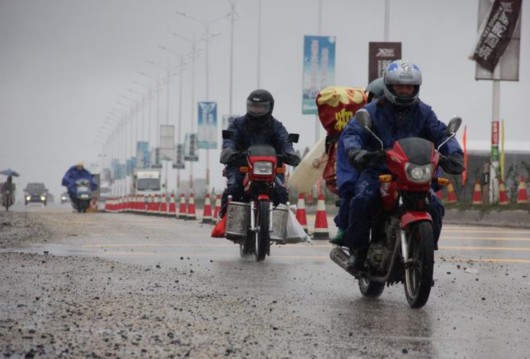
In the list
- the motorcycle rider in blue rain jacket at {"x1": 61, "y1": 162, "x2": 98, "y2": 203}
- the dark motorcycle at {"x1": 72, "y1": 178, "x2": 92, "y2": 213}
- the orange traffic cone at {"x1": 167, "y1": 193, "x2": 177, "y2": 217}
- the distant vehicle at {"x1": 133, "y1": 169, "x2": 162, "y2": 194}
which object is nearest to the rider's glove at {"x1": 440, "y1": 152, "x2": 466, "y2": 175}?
the orange traffic cone at {"x1": 167, "y1": 193, "x2": 177, "y2": 217}

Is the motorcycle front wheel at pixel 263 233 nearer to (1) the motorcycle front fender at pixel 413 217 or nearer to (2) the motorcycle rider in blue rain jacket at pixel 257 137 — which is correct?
(2) the motorcycle rider in blue rain jacket at pixel 257 137

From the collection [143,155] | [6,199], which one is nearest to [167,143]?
[143,155]

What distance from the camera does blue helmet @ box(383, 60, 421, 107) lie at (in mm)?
8445

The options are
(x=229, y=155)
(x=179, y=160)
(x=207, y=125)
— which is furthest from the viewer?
(x=179, y=160)

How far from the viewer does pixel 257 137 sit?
45.8 feet

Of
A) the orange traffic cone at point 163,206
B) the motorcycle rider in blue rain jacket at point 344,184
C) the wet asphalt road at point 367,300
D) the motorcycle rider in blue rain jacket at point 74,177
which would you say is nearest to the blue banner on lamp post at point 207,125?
the motorcycle rider in blue rain jacket at point 74,177

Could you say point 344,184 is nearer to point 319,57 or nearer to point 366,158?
point 366,158

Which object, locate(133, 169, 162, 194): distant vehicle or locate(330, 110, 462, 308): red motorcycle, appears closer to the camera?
locate(330, 110, 462, 308): red motorcycle

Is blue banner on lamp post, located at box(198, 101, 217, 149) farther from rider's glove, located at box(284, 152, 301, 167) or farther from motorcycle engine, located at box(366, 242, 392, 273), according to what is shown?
motorcycle engine, located at box(366, 242, 392, 273)

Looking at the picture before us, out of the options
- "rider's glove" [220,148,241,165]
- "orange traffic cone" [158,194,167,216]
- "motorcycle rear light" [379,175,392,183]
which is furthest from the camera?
"orange traffic cone" [158,194,167,216]

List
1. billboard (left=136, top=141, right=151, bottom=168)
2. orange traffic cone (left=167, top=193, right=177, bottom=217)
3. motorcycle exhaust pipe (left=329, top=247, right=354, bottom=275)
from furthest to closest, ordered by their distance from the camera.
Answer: billboard (left=136, top=141, right=151, bottom=168) < orange traffic cone (left=167, top=193, right=177, bottom=217) < motorcycle exhaust pipe (left=329, top=247, right=354, bottom=275)

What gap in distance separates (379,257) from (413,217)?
0.82 metres

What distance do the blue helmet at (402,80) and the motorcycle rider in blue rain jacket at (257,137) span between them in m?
5.24

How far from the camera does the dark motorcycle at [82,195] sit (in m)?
46.9
